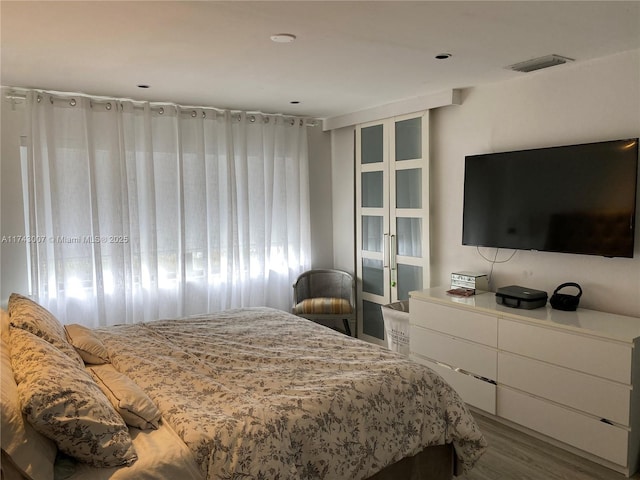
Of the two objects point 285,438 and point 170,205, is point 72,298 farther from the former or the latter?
point 285,438

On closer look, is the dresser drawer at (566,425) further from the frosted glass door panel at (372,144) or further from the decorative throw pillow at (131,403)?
the frosted glass door panel at (372,144)

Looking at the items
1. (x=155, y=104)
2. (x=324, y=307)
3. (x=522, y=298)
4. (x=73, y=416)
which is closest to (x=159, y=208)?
(x=155, y=104)

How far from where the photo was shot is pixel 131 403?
1.92 metres

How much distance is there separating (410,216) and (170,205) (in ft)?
7.40

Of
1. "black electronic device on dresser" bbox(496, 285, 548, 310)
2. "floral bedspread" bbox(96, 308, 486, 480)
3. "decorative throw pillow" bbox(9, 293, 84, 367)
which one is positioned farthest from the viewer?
"black electronic device on dresser" bbox(496, 285, 548, 310)

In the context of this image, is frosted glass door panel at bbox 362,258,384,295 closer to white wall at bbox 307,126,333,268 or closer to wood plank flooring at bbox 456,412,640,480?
white wall at bbox 307,126,333,268

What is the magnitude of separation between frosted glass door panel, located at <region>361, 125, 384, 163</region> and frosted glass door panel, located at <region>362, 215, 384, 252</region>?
60 centimetres

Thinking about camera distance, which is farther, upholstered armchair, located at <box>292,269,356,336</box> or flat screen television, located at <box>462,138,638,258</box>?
upholstered armchair, located at <box>292,269,356,336</box>

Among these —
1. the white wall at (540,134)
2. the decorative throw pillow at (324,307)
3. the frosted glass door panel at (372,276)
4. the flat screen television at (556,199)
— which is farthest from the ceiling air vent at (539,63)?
the decorative throw pillow at (324,307)

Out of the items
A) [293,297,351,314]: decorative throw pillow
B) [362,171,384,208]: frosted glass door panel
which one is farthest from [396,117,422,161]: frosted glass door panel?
[293,297,351,314]: decorative throw pillow

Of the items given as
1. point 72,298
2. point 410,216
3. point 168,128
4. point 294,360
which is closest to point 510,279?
point 410,216

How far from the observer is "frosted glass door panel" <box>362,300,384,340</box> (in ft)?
16.7

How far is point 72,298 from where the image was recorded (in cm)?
414

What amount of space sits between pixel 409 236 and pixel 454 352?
1325mm
